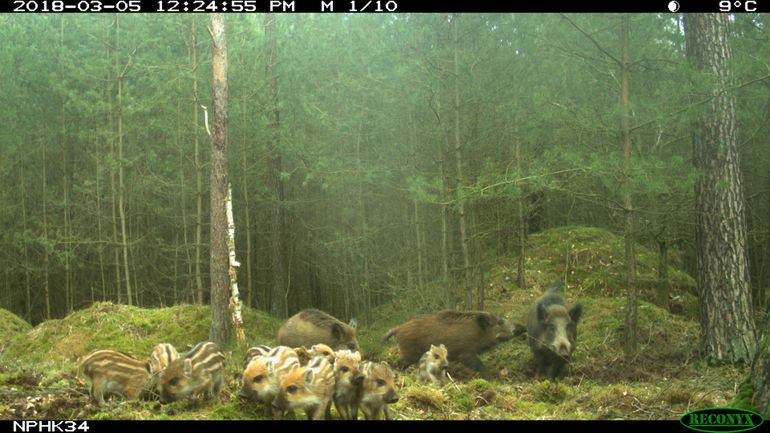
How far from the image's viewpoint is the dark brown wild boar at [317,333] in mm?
11336

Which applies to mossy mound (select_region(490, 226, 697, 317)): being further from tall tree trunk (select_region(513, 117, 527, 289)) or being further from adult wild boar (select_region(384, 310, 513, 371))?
adult wild boar (select_region(384, 310, 513, 371))

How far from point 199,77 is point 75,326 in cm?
815

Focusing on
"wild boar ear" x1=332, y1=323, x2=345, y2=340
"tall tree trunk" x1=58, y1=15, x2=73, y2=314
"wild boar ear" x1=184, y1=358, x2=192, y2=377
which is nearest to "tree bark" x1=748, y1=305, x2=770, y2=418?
"wild boar ear" x1=184, y1=358, x2=192, y2=377

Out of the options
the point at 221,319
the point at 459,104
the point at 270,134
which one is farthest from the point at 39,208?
the point at 459,104

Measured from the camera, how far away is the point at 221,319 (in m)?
13.8

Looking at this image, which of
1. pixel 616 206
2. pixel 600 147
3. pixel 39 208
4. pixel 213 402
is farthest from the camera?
pixel 39 208

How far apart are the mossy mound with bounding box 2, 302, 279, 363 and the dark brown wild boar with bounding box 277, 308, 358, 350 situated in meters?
2.86

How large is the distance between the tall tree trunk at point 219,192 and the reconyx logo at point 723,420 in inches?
375

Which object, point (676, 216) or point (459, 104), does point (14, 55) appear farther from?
point (676, 216)

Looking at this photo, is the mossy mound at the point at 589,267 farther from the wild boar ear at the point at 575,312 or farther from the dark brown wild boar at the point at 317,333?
the dark brown wild boar at the point at 317,333

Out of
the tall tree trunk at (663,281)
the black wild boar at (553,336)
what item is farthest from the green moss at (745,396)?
the tall tree trunk at (663,281)

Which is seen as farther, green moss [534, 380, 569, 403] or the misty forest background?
the misty forest background

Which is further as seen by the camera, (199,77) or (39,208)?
(39,208)

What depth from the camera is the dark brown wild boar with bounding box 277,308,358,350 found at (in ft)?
37.2
